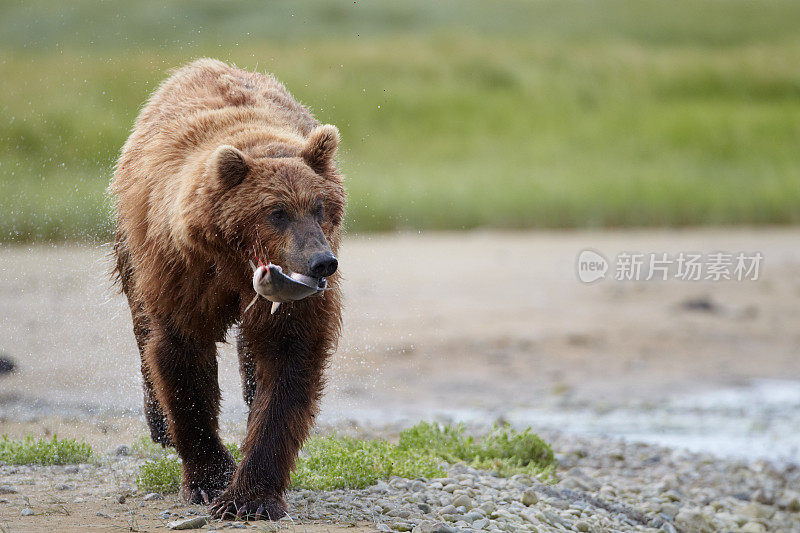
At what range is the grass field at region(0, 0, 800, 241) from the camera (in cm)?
1833

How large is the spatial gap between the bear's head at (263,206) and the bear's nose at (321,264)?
0.02m

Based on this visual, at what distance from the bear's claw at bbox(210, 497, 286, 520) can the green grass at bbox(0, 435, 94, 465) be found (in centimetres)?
152

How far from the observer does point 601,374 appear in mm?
11141

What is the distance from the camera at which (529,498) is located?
18.9 ft

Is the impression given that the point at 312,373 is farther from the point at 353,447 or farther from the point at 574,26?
the point at 574,26

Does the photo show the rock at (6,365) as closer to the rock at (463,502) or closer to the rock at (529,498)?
the rock at (463,502)

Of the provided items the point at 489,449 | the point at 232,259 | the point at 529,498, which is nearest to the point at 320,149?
the point at 232,259

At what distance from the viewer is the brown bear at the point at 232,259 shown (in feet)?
15.1

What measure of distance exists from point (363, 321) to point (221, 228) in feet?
24.9

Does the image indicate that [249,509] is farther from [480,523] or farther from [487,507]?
[487,507]

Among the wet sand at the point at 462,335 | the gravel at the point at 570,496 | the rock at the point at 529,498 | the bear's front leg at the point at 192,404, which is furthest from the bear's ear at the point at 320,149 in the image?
the wet sand at the point at 462,335

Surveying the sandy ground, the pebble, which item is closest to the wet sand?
the sandy ground

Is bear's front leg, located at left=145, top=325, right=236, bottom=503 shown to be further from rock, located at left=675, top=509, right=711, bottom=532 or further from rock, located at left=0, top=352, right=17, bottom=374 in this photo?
rock, located at left=0, top=352, right=17, bottom=374

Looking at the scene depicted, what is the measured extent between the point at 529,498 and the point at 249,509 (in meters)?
1.70
